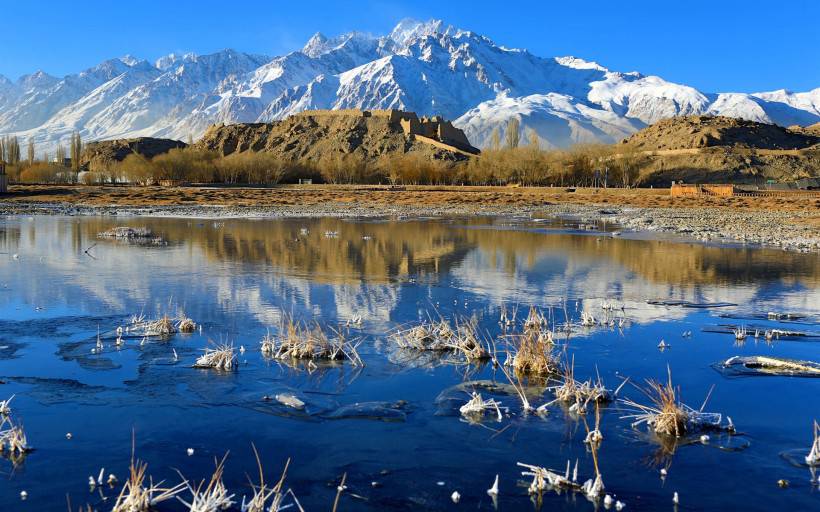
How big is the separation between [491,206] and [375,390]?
52036 mm

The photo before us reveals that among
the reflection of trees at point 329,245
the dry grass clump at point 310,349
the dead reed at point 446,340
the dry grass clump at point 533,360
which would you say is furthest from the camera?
the reflection of trees at point 329,245

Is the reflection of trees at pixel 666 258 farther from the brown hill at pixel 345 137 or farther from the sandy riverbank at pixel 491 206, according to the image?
the brown hill at pixel 345 137

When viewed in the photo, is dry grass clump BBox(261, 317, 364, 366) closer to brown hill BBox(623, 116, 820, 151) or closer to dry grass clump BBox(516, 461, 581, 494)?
dry grass clump BBox(516, 461, 581, 494)

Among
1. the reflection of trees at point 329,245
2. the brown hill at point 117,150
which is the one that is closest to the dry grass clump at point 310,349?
the reflection of trees at point 329,245

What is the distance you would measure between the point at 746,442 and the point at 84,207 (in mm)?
53309

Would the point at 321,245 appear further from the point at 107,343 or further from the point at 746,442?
the point at 746,442

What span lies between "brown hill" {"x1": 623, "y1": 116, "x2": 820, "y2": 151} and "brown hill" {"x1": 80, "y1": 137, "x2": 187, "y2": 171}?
91675 mm

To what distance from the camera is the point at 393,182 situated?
99.6 m

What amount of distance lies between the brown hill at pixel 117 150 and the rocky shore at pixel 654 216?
3498 inches

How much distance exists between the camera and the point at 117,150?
14700 cm

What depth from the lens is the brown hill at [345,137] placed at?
5143 inches

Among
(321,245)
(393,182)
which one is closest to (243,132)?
(393,182)

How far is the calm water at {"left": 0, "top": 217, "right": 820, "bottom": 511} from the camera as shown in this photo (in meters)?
5.91

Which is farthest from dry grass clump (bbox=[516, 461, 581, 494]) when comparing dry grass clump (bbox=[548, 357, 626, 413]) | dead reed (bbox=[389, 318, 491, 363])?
dead reed (bbox=[389, 318, 491, 363])
